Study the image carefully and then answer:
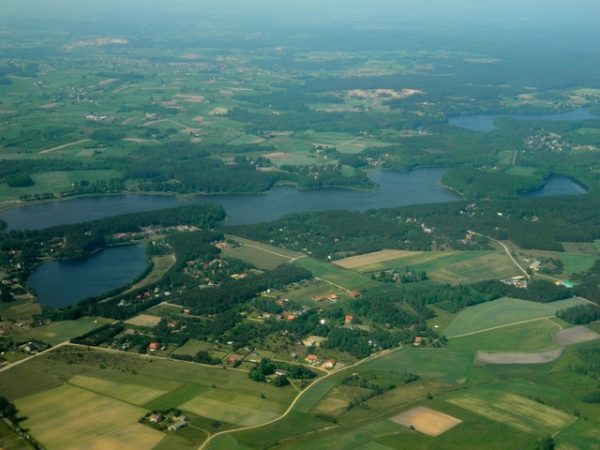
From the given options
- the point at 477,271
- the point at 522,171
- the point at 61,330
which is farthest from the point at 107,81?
Result: the point at 61,330

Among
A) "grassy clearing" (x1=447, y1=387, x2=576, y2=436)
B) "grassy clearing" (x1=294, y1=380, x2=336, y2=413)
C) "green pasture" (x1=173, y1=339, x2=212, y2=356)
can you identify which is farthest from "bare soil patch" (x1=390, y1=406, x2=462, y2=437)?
"green pasture" (x1=173, y1=339, x2=212, y2=356)

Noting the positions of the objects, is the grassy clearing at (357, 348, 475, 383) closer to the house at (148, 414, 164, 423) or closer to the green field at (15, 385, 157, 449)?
the house at (148, 414, 164, 423)

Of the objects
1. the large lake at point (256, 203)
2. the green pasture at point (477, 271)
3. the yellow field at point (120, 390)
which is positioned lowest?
the yellow field at point (120, 390)

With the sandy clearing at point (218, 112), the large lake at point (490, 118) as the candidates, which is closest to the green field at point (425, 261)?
the large lake at point (490, 118)

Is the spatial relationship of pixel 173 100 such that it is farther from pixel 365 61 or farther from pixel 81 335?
pixel 81 335

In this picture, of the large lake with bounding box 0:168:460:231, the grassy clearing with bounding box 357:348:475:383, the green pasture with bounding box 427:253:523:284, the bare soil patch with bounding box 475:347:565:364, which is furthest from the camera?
the large lake with bounding box 0:168:460:231

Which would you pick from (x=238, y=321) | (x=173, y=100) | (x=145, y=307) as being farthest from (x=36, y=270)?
(x=173, y=100)

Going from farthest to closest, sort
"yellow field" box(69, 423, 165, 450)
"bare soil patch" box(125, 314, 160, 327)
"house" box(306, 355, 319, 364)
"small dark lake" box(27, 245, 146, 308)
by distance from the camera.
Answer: "small dark lake" box(27, 245, 146, 308), "bare soil patch" box(125, 314, 160, 327), "house" box(306, 355, 319, 364), "yellow field" box(69, 423, 165, 450)

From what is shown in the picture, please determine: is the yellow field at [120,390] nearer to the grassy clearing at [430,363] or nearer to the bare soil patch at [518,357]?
→ the grassy clearing at [430,363]
